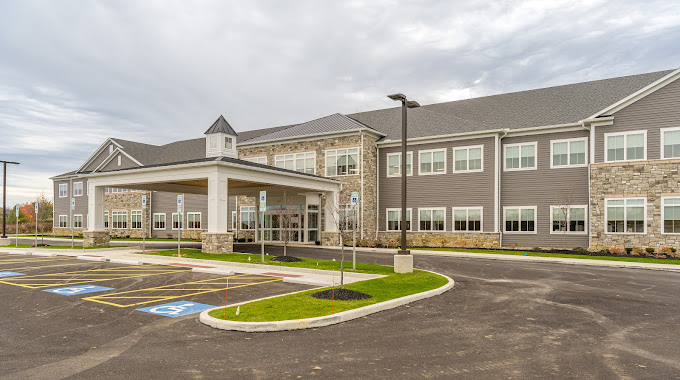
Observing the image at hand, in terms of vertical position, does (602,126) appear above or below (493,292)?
above

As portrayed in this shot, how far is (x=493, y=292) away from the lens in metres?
13.0

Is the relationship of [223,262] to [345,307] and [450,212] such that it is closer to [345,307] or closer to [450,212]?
[345,307]

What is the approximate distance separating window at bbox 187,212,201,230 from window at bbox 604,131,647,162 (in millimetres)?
34739

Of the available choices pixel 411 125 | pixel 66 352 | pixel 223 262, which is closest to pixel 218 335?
pixel 66 352

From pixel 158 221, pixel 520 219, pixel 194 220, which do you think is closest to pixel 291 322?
pixel 520 219

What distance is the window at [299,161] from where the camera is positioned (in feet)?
117

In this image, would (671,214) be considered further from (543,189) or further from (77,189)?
(77,189)

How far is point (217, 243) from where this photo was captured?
909 inches

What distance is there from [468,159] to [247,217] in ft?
62.4

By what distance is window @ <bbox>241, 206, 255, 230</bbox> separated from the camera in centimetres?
3834

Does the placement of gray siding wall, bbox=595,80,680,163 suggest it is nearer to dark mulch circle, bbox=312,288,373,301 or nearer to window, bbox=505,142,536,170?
window, bbox=505,142,536,170

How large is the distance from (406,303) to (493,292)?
10.6 ft

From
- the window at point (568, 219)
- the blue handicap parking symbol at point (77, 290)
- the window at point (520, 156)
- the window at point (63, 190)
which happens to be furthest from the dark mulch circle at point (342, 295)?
the window at point (63, 190)

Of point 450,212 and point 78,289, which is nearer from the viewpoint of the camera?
point 78,289
